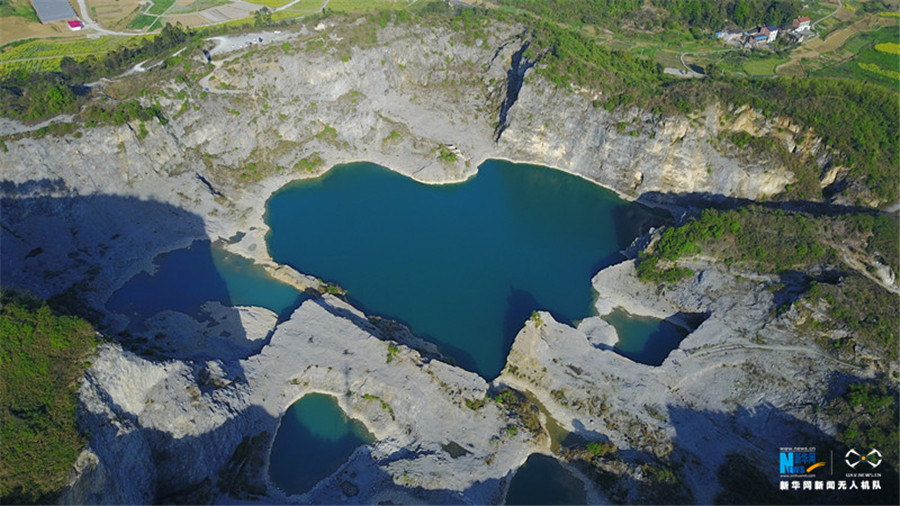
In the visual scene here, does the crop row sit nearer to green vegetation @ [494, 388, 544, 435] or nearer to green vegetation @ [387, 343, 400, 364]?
green vegetation @ [387, 343, 400, 364]

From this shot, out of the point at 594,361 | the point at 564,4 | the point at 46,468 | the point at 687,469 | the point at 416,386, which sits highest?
the point at 564,4

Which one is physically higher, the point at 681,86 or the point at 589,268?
the point at 681,86

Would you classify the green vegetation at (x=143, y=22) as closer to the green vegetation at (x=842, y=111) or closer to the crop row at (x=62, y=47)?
the crop row at (x=62, y=47)

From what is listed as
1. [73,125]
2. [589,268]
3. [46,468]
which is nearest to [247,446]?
[46,468]

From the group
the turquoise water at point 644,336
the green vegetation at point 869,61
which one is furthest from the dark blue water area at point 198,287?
the green vegetation at point 869,61

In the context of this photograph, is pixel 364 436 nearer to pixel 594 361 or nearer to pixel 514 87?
pixel 594 361

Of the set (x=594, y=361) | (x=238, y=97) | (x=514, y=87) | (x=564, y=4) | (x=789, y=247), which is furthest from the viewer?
(x=564, y=4)
